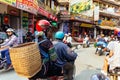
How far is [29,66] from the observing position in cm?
396

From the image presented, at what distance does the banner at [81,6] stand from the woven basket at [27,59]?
37128mm

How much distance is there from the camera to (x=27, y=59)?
12.9 ft

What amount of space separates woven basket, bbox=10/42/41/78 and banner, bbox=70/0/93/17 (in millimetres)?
37128

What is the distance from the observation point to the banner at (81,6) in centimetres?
4078

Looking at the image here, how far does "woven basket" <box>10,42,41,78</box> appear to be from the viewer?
155 inches

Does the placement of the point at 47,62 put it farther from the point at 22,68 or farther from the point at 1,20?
the point at 1,20

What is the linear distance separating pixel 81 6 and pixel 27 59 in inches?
1482

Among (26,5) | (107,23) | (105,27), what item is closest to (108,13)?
(107,23)

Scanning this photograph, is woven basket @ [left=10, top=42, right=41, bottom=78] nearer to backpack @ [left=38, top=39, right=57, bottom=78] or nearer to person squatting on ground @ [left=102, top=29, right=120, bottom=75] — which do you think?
backpack @ [left=38, top=39, right=57, bottom=78]

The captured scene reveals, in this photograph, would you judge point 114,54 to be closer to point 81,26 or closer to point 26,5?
point 26,5

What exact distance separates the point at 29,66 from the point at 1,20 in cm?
1325

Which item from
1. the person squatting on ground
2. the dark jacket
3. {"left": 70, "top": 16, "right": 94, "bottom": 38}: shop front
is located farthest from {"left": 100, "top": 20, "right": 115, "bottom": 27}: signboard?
the dark jacket

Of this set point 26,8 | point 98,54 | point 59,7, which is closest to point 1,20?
point 26,8

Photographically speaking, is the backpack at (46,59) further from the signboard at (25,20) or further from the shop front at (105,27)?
the shop front at (105,27)
